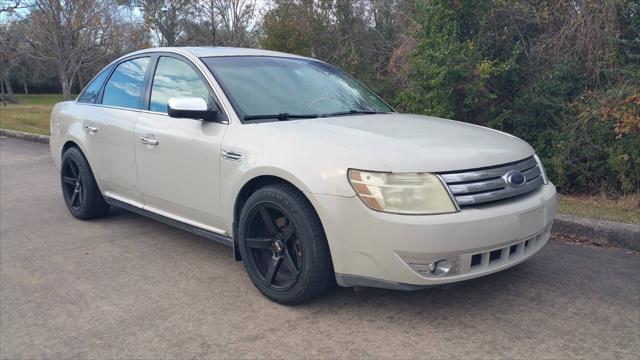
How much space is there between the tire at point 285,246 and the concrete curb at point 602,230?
243cm

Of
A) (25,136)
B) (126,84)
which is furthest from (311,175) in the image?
(25,136)

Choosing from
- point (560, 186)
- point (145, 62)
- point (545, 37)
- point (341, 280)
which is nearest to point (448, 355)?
point (341, 280)

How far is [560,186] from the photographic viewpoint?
609 centimetres

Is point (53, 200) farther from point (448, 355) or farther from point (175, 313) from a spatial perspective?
point (448, 355)

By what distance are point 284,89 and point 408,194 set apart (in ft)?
5.15

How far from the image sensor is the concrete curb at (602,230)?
440 cm

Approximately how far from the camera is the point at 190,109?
145 inches

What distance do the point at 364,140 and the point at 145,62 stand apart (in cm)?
245

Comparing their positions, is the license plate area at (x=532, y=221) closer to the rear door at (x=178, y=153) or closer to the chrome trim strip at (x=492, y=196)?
the chrome trim strip at (x=492, y=196)

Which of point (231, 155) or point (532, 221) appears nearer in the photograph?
point (532, 221)

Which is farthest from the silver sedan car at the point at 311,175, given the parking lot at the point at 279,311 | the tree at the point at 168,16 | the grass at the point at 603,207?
the tree at the point at 168,16

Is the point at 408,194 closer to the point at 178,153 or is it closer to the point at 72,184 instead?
the point at 178,153

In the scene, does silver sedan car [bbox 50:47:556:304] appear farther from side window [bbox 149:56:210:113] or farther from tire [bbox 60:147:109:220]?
tire [bbox 60:147:109:220]

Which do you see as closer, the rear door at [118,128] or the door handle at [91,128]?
the rear door at [118,128]
